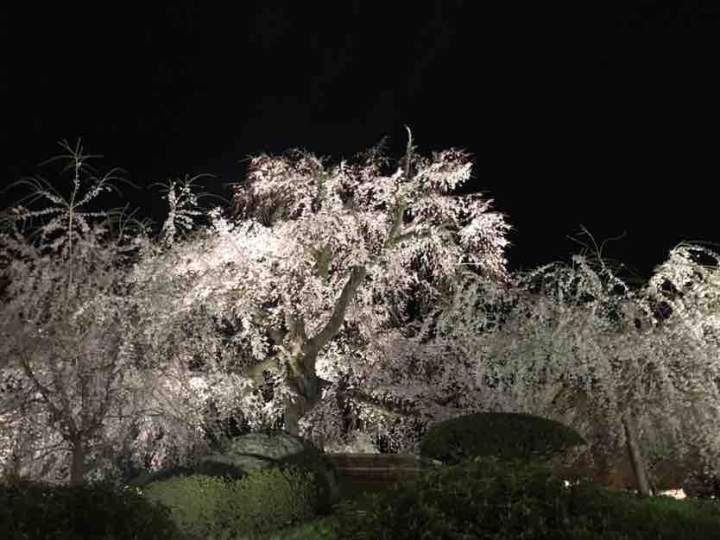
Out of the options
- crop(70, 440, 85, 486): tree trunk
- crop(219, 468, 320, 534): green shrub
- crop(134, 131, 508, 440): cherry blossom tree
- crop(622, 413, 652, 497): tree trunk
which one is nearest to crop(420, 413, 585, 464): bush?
crop(219, 468, 320, 534): green shrub

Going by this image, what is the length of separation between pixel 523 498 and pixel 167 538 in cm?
223

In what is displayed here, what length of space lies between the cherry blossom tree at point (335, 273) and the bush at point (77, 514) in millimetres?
9431

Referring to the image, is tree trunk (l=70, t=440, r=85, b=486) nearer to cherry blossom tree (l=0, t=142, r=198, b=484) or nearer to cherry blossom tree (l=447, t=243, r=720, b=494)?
cherry blossom tree (l=0, t=142, r=198, b=484)

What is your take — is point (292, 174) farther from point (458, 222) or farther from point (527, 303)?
point (527, 303)

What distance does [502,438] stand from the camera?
33.0 feet

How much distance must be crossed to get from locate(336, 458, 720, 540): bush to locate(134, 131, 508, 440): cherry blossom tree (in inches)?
401

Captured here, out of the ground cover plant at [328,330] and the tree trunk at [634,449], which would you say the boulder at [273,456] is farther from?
the tree trunk at [634,449]

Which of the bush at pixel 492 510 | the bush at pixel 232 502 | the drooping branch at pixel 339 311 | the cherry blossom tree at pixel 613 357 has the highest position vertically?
the drooping branch at pixel 339 311

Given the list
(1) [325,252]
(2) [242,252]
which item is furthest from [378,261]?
(2) [242,252]

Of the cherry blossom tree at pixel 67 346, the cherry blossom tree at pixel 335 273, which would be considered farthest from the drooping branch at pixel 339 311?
the cherry blossom tree at pixel 67 346

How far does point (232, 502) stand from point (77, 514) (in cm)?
480

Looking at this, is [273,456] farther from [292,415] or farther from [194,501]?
[292,415]

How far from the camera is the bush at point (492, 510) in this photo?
4410 millimetres

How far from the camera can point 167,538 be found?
→ 5203 millimetres
